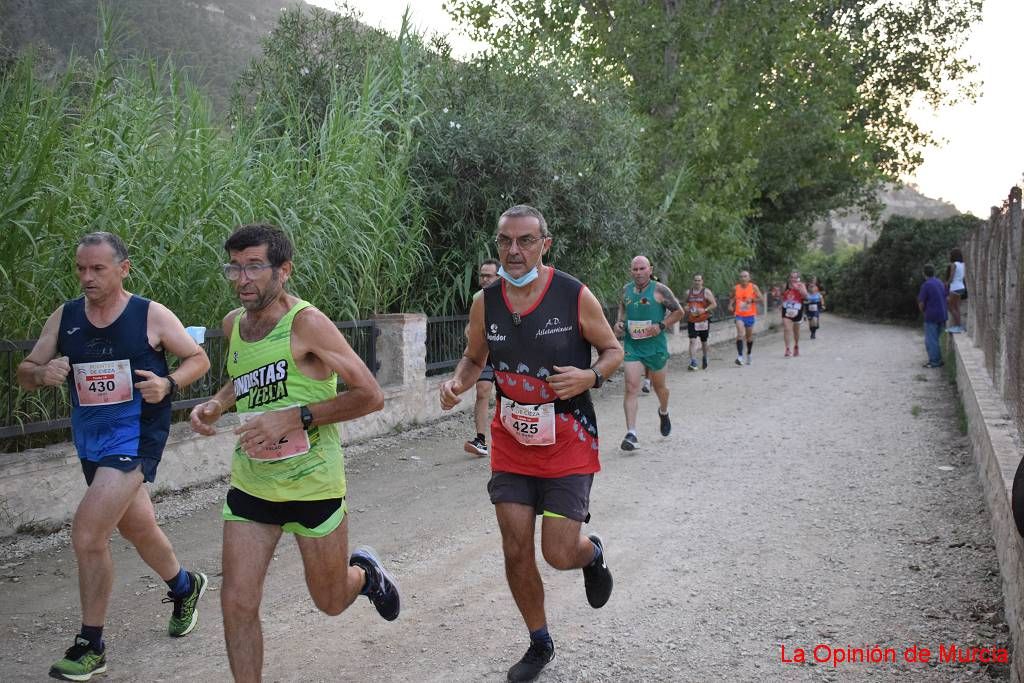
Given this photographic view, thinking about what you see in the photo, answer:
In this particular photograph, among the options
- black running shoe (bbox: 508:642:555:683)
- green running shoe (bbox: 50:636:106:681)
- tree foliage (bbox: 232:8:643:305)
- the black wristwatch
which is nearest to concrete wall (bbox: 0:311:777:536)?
tree foliage (bbox: 232:8:643:305)

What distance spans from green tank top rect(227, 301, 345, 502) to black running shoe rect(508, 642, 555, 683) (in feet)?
3.93

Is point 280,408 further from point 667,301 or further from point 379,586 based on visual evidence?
point 667,301

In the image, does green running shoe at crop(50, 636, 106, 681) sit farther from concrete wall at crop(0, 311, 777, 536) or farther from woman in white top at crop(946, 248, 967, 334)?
woman in white top at crop(946, 248, 967, 334)

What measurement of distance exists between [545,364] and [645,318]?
6.19 metres

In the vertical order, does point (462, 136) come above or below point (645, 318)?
above

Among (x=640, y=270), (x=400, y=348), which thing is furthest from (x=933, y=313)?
(x=400, y=348)

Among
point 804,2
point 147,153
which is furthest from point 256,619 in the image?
point 804,2

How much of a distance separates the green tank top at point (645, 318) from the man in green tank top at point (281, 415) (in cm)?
668

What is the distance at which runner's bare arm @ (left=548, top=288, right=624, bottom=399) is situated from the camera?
4023 millimetres

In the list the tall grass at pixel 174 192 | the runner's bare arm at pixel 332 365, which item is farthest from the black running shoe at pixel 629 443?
the runner's bare arm at pixel 332 365

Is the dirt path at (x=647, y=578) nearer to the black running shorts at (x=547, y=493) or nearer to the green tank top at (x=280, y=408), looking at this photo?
the black running shorts at (x=547, y=493)

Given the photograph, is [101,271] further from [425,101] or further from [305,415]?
[425,101]

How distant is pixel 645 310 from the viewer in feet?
33.6

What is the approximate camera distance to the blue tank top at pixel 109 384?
14.3 ft
